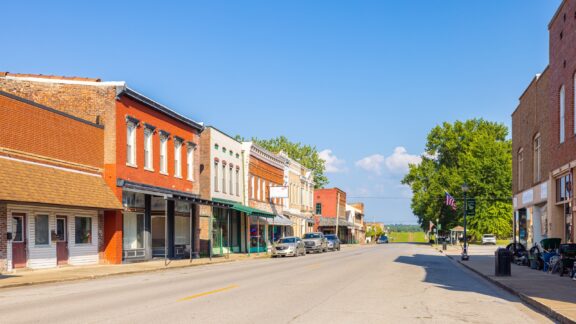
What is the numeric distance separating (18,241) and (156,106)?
1233 centimetres

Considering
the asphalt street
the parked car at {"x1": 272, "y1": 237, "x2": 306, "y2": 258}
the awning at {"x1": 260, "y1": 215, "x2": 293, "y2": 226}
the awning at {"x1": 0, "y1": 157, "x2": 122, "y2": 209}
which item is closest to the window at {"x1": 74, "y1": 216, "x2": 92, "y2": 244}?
the awning at {"x1": 0, "y1": 157, "x2": 122, "y2": 209}

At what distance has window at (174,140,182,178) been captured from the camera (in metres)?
37.9

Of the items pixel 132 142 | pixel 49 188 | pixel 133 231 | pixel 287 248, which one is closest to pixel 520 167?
pixel 287 248

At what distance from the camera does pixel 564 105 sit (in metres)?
28.5

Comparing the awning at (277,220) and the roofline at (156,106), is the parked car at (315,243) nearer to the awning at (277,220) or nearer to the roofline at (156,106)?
the awning at (277,220)

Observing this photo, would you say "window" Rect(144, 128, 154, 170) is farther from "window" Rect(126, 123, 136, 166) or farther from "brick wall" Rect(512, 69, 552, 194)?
"brick wall" Rect(512, 69, 552, 194)

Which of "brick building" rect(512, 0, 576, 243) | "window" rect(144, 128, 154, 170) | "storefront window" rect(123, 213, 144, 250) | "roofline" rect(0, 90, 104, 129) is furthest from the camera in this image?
"window" rect(144, 128, 154, 170)

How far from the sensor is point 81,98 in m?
30.2

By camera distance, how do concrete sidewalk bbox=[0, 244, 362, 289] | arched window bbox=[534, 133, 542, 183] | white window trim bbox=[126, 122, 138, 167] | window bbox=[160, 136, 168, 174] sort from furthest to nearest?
arched window bbox=[534, 133, 542, 183], window bbox=[160, 136, 168, 174], white window trim bbox=[126, 122, 138, 167], concrete sidewalk bbox=[0, 244, 362, 289]

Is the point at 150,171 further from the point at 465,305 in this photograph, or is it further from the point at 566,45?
the point at 465,305


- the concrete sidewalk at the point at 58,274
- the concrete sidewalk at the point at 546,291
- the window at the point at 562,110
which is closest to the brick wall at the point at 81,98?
the concrete sidewalk at the point at 58,274

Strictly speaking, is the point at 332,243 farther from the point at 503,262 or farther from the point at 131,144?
the point at 503,262

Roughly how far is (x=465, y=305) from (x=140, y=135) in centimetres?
2214

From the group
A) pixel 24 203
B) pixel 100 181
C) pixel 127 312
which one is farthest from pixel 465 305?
pixel 100 181
